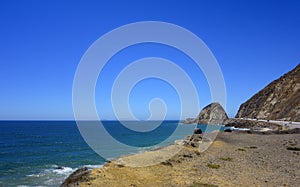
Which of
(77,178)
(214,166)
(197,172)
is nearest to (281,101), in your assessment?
(214,166)

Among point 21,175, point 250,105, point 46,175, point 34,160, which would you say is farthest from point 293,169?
point 250,105

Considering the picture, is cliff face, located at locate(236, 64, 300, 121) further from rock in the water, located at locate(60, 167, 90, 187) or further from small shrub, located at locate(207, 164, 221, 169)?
rock in the water, located at locate(60, 167, 90, 187)

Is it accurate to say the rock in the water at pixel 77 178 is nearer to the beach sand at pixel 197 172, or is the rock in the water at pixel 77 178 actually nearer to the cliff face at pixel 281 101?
the beach sand at pixel 197 172

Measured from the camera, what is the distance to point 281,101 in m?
100

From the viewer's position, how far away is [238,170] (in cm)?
1811

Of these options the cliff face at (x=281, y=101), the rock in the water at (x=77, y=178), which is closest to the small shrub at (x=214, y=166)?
the rock in the water at (x=77, y=178)

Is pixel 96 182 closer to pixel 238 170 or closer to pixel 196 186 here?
pixel 196 186

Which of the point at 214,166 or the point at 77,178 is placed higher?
the point at 214,166

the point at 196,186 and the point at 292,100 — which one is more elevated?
the point at 292,100

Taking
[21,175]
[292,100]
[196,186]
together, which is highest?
[292,100]

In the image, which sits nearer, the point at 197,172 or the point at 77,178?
the point at 77,178

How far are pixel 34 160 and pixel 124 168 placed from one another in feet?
87.2

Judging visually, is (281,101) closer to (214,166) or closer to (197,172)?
(214,166)

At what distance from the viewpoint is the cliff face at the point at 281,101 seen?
8750 cm
